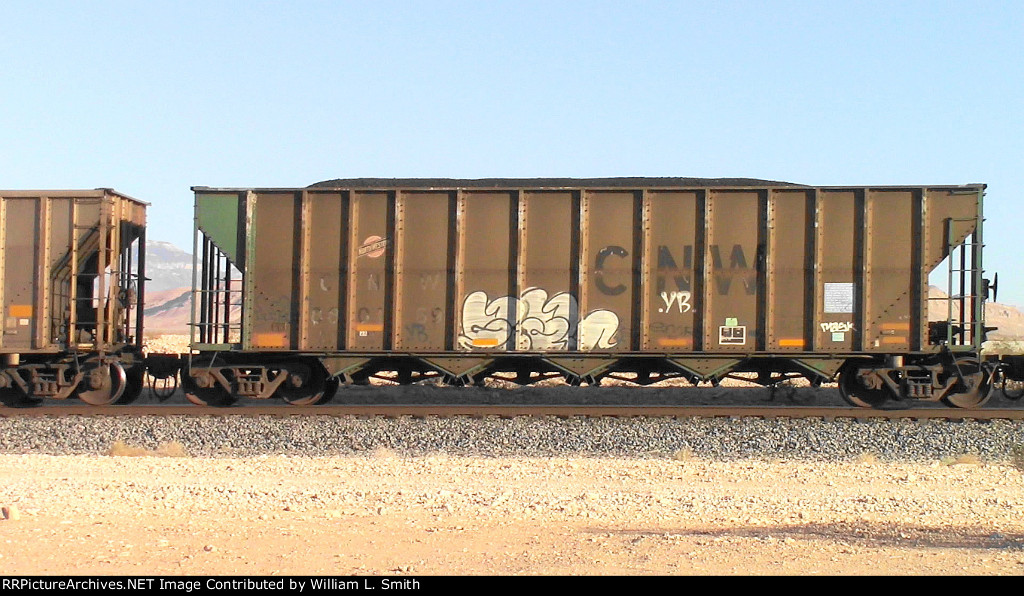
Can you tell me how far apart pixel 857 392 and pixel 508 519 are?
32.6 feet

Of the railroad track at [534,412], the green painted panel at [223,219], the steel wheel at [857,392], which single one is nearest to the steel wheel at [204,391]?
the railroad track at [534,412]

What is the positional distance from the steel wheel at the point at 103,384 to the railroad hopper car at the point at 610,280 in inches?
55.6

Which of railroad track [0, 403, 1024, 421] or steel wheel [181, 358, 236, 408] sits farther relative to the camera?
steel wheel [181, 358, 236, 408]

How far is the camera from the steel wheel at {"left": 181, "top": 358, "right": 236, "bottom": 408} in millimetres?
15539

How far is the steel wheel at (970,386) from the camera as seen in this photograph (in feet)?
49.0

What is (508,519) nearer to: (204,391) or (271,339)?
(271,339)

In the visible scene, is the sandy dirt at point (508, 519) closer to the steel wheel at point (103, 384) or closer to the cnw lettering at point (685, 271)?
the cnw lettering at point (685, 271)

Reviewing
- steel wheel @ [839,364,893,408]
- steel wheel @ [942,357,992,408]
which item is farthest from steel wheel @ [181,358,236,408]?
steel wheel @ [942,357,992,408]

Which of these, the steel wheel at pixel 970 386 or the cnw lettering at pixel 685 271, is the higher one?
the cnw lettering at pixel 685 271

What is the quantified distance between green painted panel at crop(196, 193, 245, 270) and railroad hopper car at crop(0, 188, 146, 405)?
1620 mm

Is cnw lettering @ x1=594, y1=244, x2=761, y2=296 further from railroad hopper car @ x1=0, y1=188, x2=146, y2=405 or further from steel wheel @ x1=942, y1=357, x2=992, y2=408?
railroad hopper car @ x1=0, y1=188, x2=146, y2=405

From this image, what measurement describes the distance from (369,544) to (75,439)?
27.5 feet

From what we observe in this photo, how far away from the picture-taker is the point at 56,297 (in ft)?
51.1

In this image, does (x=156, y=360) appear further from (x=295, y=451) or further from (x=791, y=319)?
(x=791, y=319)
